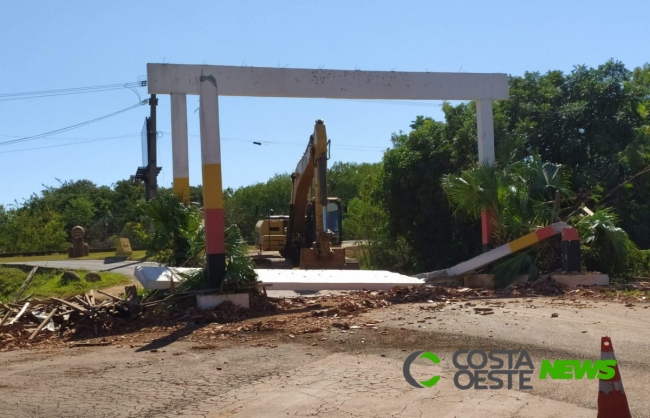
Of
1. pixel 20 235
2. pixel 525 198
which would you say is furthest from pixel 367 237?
pixel 20 235

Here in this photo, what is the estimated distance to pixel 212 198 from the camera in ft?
38.7

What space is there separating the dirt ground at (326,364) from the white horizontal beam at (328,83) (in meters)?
5.55

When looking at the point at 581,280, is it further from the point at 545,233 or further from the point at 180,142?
the point at 180,142

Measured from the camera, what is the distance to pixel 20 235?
178 feet

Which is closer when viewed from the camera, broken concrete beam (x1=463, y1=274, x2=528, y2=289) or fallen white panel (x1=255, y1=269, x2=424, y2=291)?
fallen white panel (x1=255, y1=269, x2=424, y2=291)

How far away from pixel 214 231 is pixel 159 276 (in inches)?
48.1

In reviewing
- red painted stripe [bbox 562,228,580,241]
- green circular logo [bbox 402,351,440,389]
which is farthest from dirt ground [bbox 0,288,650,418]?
red painted stripe [bbox 562,228,580,241]

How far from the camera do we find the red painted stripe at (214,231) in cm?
1173

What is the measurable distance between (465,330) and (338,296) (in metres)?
3.91

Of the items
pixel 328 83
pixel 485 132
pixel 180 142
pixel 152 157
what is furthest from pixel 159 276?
pixel 152 157

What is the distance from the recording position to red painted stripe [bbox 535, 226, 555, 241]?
14328mm

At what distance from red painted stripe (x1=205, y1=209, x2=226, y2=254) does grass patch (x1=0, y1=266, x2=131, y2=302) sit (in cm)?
1232

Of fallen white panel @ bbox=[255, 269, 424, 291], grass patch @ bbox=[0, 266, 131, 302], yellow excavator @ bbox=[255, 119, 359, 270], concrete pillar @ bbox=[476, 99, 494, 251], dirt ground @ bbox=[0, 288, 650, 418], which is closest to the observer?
dirt ground @ bbox=[0, 288, 650, 418]

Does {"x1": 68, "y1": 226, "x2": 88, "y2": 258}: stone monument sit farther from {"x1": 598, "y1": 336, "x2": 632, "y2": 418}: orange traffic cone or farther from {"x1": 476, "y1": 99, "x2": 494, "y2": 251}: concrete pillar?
{"x1": 598, "y1": 336, "x2": 632, "y2": 418}: orange traffic cone
